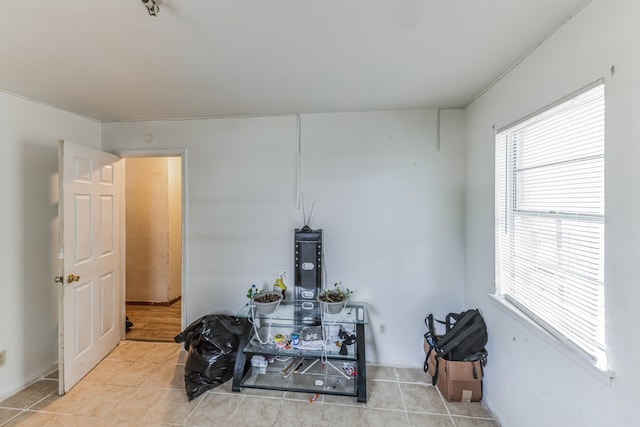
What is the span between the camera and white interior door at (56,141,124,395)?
7.09ft

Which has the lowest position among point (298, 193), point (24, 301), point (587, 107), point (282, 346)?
point (282, 346)

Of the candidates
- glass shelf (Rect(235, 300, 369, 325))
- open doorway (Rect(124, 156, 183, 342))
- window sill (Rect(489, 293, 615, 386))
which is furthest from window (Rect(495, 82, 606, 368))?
open doorway (Rect(124, 156, 183, 342))

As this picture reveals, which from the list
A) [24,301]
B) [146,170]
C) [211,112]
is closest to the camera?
[24,301]

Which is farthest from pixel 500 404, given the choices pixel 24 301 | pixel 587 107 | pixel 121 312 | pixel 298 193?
pixel 24 301

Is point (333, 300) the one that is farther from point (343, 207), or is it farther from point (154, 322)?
point (154, 322)

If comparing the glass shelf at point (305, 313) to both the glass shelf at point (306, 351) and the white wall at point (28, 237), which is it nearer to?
the glass shelf at point (306, 351)

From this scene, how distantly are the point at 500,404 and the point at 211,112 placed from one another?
3299 mm

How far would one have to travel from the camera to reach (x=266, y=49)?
1.53 m

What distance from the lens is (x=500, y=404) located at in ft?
6.17

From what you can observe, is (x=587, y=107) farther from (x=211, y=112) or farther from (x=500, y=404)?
(x=211, y=112)

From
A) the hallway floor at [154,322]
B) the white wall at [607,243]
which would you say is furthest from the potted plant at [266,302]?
the white wall at [607,243]

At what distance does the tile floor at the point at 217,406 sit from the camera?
1891 mm

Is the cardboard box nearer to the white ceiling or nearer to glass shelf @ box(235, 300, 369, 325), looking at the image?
glass shelf @ box(235, 300, 369, 325)

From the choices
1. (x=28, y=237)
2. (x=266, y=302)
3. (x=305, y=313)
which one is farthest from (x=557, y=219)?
(x=28, y=237)
